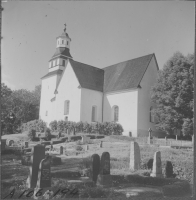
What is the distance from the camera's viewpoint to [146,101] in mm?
23094

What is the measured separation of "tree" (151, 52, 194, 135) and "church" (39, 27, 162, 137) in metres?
2.02

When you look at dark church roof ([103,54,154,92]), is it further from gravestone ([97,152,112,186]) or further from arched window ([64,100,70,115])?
gravestone ([97,152,112,186])

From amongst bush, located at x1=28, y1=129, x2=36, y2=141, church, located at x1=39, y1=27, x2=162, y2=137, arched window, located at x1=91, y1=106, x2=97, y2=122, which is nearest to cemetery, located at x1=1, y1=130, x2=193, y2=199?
bush, located at x1=28, y1=129, x2=36, y2=141

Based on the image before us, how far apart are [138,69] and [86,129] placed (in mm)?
8096

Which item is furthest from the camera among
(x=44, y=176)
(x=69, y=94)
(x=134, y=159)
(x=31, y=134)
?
(x=69, y=94)

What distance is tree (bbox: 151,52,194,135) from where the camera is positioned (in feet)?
51.0

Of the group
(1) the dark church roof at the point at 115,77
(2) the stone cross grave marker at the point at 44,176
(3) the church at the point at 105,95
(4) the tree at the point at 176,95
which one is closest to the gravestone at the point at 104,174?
(2) the stone cross grave marker at the point at 44,176

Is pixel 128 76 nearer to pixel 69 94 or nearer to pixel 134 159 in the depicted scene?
pixel 69 94

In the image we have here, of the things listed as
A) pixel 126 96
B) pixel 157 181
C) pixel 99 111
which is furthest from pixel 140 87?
pixel 157 181

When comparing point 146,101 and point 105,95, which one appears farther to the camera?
point 105,95

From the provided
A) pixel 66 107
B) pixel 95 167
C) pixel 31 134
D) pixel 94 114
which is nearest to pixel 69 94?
pixel 66 107

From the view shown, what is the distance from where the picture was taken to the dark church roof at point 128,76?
74.9 ft

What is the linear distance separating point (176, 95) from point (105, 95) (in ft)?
30.7

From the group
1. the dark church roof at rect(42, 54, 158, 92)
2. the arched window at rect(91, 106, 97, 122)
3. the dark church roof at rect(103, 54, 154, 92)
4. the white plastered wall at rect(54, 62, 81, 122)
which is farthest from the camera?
the white plastered wall at rect(54, 62, 81, 122)
